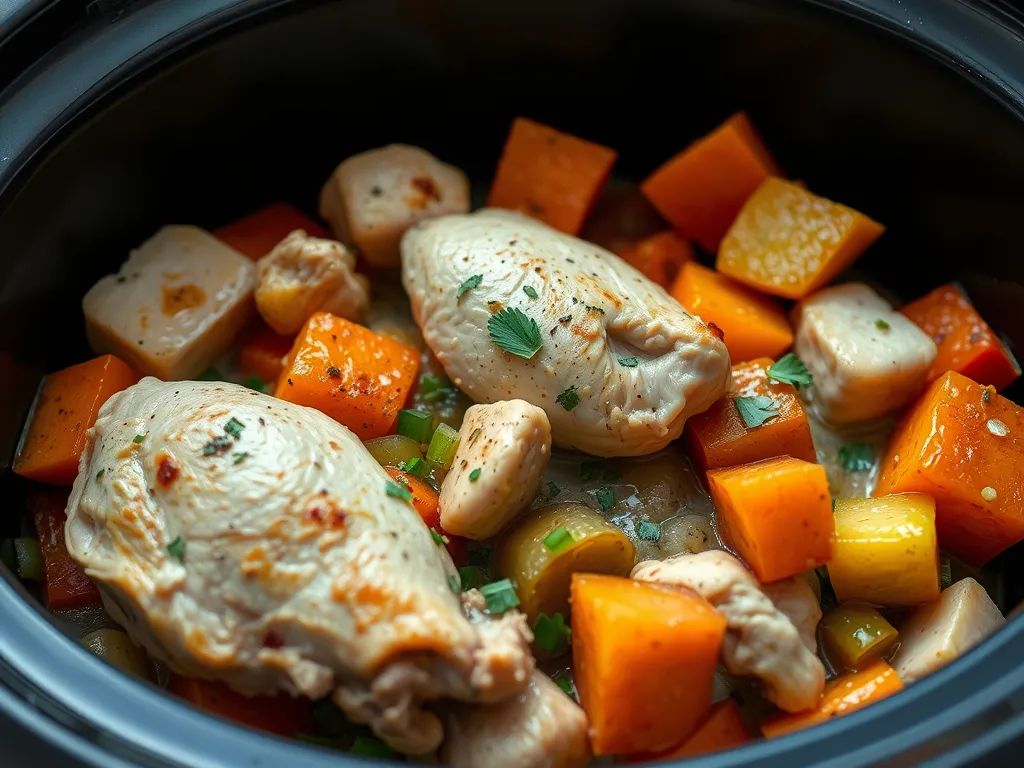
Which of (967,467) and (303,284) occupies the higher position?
(303,284)

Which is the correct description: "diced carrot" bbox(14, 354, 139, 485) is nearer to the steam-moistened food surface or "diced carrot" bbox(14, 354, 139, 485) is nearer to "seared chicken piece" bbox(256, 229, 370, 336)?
the steam-moistened food surface

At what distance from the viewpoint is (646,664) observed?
162cm

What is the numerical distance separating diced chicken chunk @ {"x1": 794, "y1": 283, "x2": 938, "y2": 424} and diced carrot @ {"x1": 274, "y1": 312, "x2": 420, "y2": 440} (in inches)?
37.0

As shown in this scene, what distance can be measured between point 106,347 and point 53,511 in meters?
0.41

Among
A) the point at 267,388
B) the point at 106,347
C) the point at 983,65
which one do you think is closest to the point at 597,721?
the point at 267,388

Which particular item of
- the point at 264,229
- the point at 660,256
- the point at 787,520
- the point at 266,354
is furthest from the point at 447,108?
the point at 787,520

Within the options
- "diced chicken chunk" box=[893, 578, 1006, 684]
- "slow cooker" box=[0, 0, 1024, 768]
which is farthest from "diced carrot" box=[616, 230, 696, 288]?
"diced chicken chunk" box=[893, 578, 1006, 684]

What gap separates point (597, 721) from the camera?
166 centimetres

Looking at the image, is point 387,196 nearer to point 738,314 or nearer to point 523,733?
point 738,314

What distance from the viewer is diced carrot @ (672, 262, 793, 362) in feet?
7.45

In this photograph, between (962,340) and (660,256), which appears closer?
(962,340)

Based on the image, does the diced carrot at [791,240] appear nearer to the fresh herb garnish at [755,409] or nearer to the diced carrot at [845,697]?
the fresh herb garnish at [755,409]

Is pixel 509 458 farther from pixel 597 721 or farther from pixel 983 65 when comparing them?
pixel 983 65

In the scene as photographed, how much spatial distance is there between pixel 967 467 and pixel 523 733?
106 centimetres
